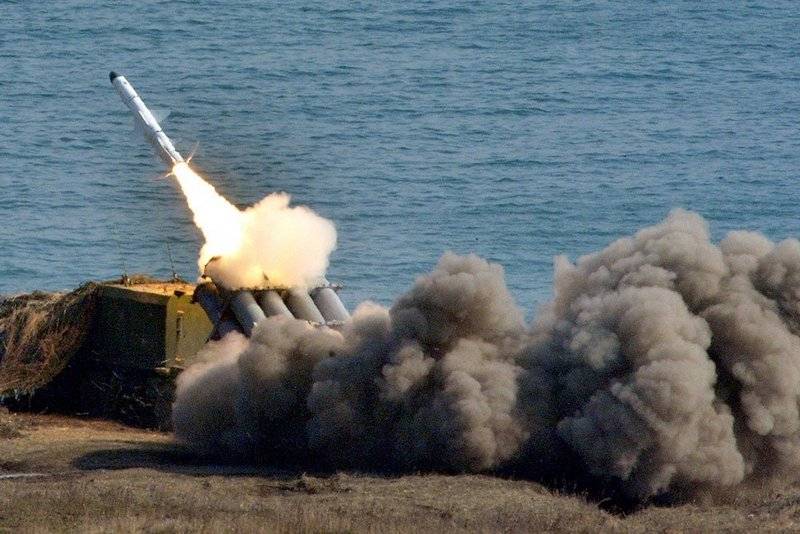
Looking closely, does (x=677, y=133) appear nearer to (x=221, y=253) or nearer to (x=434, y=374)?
(x=221, y=253)

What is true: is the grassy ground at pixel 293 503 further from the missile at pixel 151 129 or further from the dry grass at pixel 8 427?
the missile at pixel 151 129

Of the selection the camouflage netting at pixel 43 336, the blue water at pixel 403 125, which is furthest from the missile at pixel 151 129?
the blue water at pixel 403 125

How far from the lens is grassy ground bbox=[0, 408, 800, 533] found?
2098 centimetres

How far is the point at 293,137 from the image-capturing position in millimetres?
58875

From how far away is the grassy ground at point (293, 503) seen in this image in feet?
68.8

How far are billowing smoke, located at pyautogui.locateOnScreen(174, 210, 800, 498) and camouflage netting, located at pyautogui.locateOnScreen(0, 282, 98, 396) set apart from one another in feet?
18.2

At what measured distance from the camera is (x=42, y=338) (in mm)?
31672

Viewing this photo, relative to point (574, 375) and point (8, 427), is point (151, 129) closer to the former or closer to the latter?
point (8, 427)

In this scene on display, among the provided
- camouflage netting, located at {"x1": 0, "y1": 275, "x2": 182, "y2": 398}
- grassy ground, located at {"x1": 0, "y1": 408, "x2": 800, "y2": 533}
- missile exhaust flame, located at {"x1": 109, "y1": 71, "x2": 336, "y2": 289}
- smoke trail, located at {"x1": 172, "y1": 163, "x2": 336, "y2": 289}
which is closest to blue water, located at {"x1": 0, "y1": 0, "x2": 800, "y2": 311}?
camouflage netting, located at {"x1": 0, "y1": 275, "x2": 182, "y2": 398}

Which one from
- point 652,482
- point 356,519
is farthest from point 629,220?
point 356,519

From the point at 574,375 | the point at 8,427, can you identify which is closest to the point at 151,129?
the point at 8,427

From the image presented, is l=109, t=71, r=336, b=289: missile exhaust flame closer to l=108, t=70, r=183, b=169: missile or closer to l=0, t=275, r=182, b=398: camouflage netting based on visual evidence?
l=108, t=70, r=183, b=169: missile

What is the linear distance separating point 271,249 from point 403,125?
1251 inches

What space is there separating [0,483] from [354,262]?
25.1 m
